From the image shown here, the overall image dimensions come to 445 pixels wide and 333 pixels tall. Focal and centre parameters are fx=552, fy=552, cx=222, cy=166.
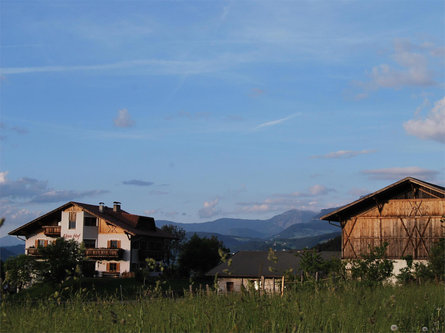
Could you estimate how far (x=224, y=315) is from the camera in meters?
7.52

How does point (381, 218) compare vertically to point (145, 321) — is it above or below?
above

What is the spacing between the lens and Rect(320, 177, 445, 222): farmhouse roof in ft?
133

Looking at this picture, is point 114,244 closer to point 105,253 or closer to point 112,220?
point 105,253

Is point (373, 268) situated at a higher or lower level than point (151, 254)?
higher

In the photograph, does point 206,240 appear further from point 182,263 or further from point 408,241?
point 408,241

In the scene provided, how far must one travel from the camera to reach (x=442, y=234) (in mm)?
38750

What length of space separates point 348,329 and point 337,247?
11295cm

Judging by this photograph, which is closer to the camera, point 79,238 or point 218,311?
point 218,311

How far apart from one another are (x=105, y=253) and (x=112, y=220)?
4453mm

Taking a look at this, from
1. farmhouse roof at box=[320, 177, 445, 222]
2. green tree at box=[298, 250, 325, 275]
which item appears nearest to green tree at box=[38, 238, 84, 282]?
farmhouse roof at box=[320, 177, 445, 222]

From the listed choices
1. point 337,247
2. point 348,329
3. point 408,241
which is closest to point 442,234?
point 408,241

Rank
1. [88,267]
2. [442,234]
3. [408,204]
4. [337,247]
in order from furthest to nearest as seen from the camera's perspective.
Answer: [337,247] < [88,267] < [408,204] < [442,234]

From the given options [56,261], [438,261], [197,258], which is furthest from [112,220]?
[438,261]

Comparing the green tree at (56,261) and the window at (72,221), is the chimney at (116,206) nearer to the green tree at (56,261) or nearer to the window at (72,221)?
the window at (72,221)
